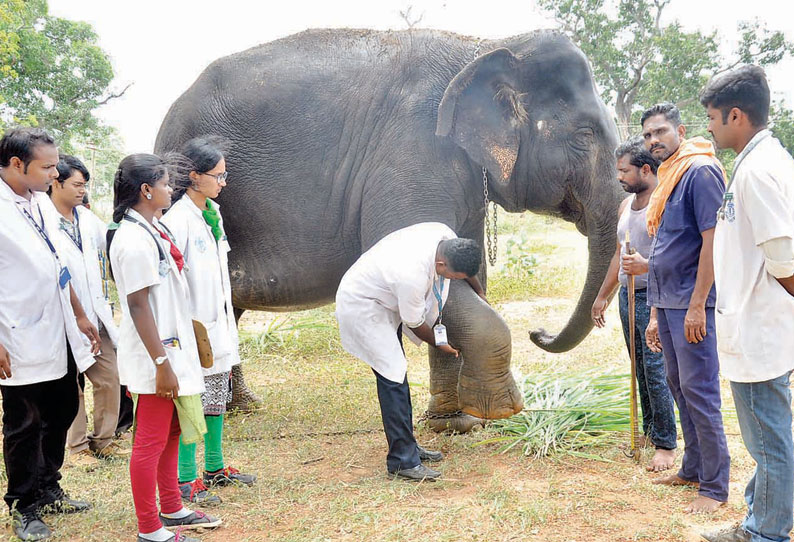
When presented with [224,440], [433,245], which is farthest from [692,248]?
[224,440]

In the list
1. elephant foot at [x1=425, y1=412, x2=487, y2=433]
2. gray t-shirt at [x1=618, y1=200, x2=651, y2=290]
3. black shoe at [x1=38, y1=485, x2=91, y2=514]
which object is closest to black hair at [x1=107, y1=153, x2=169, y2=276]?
black shoe at [x1=38, y1=485, x2=91, y2=514]

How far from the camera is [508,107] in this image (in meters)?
4.54

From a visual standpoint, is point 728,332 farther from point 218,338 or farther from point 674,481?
point 218,338

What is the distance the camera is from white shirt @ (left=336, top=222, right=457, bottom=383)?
3.65m

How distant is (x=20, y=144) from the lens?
10.4 feet

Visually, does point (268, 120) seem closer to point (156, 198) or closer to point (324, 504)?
point (156, 198)

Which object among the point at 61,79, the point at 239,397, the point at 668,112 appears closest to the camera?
the point at 668,112

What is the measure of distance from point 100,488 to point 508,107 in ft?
10.7

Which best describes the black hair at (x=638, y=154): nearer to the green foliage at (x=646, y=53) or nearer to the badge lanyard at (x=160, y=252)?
the badge lanyard at (x=160, y=252)

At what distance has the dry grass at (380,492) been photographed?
3.19m

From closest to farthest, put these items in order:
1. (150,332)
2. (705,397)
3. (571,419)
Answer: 1. (150,332)
2. (705,397)
3. (571,419)

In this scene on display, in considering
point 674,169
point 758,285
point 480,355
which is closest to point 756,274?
point 758,285

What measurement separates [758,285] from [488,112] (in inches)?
90.0

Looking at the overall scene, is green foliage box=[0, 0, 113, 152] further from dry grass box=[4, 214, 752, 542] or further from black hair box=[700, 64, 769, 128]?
black hair box=[700, 64, 769, 128]
